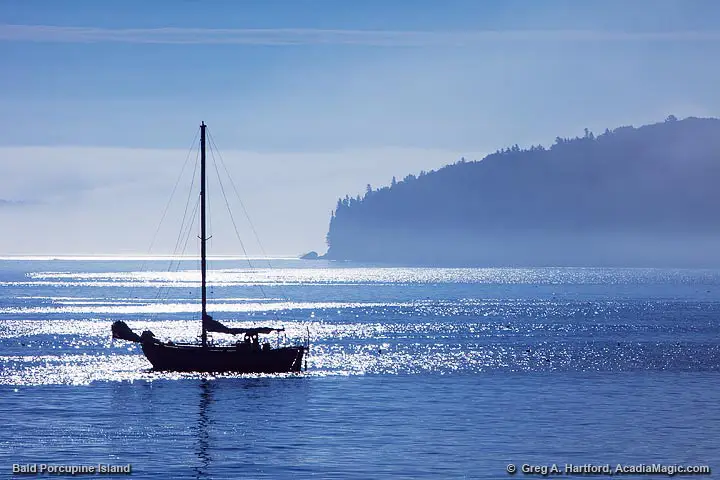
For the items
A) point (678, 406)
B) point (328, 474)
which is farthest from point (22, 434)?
point (678, 406)

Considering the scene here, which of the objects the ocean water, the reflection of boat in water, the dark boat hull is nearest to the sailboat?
the dark boat hull

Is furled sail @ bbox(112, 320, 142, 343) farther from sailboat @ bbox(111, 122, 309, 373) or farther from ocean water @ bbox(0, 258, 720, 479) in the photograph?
ocean water @ bbox(0, 258, 720, 479)

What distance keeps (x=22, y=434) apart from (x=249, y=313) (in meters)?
132

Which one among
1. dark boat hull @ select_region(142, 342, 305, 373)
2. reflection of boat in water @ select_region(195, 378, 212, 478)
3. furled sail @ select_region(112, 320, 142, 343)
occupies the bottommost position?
reflection of boat in water @ select_region(195, 378, 212, 478)

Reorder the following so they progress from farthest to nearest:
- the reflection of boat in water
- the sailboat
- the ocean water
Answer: the sailboat
the ocean water
the reflection of boat in water

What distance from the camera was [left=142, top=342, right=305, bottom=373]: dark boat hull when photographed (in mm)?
86875

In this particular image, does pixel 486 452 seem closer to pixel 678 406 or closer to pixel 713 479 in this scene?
pixel 713 479

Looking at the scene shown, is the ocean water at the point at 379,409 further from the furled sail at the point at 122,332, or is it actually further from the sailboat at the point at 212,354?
the furled sail at the point at 122,332

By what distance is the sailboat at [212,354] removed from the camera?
86500 mm

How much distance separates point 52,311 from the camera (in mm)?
192125

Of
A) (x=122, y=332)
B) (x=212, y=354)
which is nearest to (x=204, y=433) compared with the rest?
(x=212, y=354)

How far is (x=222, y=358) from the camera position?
86.9 meters

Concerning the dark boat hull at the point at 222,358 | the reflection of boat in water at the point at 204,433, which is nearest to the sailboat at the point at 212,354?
the dark boat hull at the point at 222,358

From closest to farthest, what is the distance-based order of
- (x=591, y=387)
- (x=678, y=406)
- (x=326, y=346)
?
(x=678, y=406) < (x=591, y=387) < (x=326, y=346)
